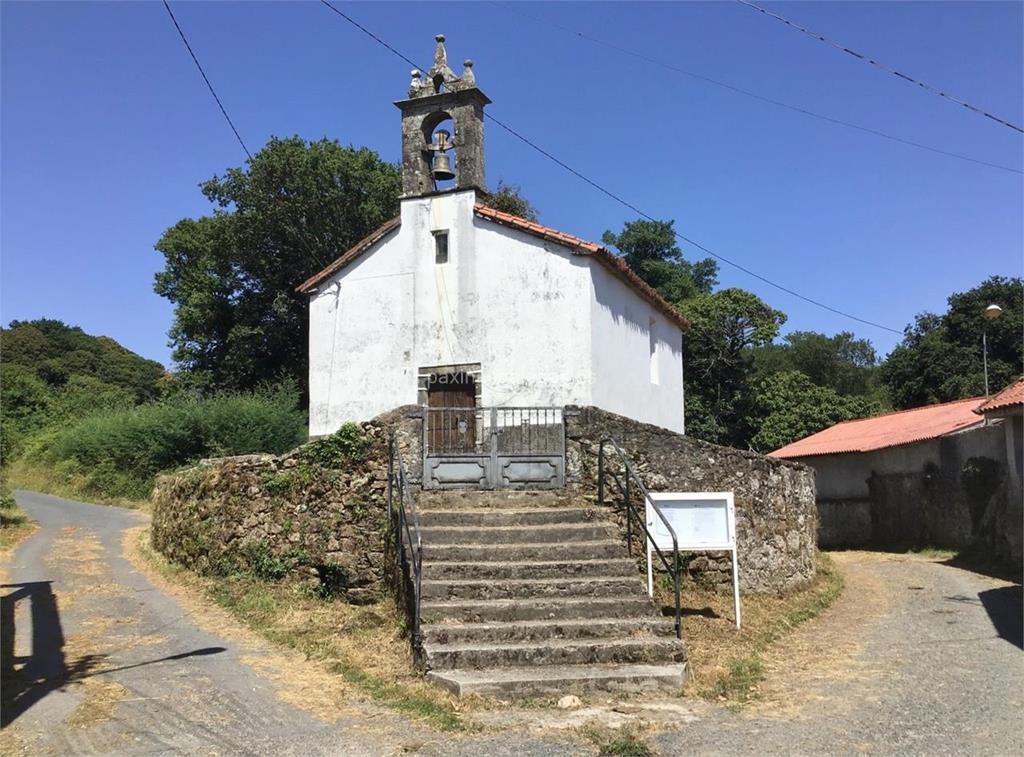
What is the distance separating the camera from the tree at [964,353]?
119 feet

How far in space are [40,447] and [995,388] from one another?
39060 mm

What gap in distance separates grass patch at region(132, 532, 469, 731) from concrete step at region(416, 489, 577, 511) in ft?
4.82

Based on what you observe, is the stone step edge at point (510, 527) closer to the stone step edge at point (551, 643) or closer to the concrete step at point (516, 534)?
the concrete step at point (516, 534)

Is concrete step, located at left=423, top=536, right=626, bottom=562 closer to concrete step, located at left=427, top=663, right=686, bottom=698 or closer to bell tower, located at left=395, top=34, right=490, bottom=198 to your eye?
concrete step, located at left=427, top=663, right=686, bottom=698

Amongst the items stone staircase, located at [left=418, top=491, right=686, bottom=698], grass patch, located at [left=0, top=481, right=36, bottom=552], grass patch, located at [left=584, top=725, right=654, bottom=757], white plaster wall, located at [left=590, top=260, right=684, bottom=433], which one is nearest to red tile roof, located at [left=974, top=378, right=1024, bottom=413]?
white plaster wall, located at [left=590, top=260, right=684, bottom=433]

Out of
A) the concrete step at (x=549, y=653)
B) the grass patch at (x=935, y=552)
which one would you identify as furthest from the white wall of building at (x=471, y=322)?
the grass patch at (x=935, y=552)

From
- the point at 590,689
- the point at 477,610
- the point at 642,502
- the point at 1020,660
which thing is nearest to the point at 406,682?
the point at 477,610

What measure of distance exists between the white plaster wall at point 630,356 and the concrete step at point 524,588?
6206mm

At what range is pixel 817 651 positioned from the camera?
9562mm

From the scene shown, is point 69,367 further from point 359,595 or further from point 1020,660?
point 1020,660

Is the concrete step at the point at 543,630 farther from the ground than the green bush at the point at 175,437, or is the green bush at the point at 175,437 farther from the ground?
the green bush at the point at 175,437

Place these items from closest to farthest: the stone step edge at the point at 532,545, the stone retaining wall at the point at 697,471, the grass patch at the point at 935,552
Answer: the stone step edge at the point at 532,545
the stone retaining wall at the point at 697,471
the grass patch at the point at 935,552

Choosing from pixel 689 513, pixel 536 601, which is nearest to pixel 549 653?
pixel 536 601

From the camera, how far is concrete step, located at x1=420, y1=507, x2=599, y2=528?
35.1ft
